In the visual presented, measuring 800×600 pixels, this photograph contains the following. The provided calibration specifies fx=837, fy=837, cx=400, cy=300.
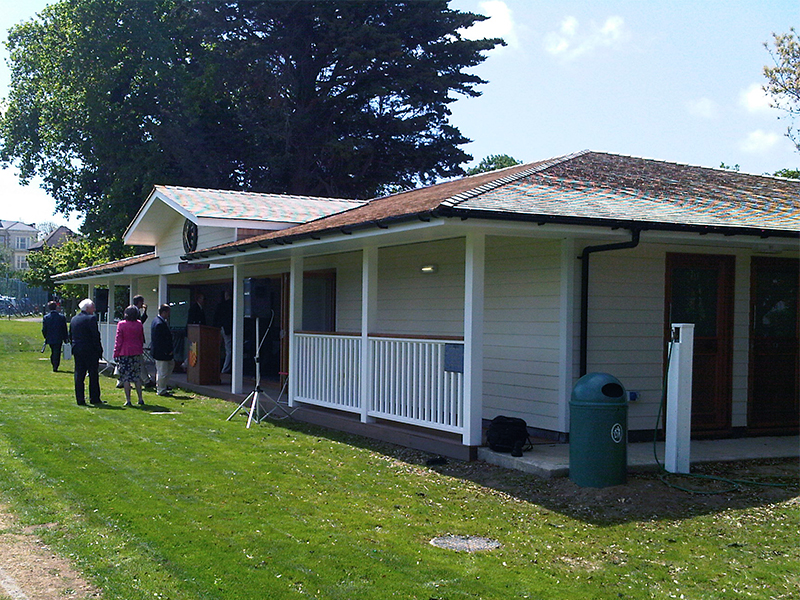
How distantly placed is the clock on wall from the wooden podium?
79.0 inches

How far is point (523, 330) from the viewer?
1064 centimetres

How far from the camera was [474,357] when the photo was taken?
909cm

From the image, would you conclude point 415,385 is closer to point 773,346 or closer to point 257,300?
point 257,300

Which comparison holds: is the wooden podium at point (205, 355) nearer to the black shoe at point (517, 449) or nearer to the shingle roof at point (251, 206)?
the shingle roof at point (251, 206)

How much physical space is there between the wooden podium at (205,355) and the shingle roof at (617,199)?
3.64 m

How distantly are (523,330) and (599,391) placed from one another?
2739 mm

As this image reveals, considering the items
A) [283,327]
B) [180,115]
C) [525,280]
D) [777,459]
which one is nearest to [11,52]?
[180,115]

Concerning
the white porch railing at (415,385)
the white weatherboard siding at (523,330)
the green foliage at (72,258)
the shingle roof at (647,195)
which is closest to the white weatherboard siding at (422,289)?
the white weatherboard siding at (523,330)

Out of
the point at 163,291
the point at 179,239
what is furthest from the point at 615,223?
the point at 163,291

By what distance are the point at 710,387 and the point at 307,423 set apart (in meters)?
5.80

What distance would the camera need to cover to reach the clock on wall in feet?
59.3

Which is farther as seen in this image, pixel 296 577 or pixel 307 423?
pixel 307 423

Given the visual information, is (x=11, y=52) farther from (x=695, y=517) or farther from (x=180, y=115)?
(x=695, y=517)

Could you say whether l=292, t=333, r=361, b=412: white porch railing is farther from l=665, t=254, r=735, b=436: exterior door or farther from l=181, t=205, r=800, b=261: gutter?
l=665, t=254, r=735, b=436: exterior door
